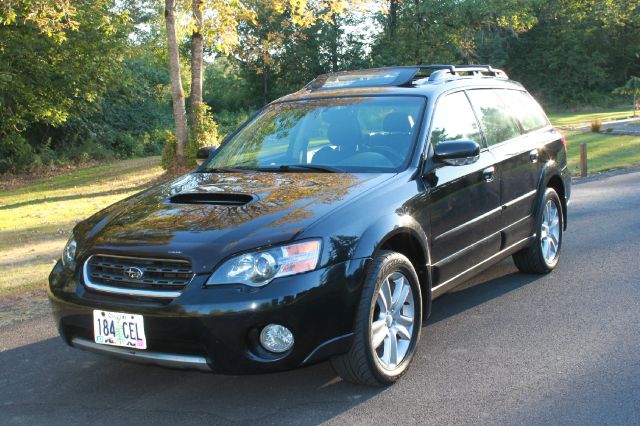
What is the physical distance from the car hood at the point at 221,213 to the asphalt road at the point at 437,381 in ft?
2.99

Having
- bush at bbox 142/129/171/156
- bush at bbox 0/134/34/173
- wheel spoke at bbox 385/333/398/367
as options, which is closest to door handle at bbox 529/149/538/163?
wheel spoke at bbox 385/333/398/367

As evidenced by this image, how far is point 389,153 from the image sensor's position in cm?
479

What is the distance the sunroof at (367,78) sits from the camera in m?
5.57

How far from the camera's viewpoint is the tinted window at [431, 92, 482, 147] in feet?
16.4

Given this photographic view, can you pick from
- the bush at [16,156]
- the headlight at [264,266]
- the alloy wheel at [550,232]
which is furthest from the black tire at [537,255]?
the bush at [16,156]

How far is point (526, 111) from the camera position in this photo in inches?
258

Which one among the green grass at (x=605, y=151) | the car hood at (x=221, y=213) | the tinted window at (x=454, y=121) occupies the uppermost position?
the tinted window at (x=454, y=121)

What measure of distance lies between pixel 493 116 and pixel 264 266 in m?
3.03

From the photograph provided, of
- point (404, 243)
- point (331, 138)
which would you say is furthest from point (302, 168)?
point (404, 243)

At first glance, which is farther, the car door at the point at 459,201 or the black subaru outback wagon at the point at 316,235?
the car door at the point at 459,201

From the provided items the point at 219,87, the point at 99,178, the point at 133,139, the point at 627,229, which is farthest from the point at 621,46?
the point at 627,229

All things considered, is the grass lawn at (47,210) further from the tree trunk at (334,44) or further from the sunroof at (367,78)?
the tree trunk at (334,44)

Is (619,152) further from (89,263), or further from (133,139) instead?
(133,139)

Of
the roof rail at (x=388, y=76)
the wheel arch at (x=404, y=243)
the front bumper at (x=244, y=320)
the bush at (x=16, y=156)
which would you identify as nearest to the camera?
the front bumper at (x=244, y=320)
